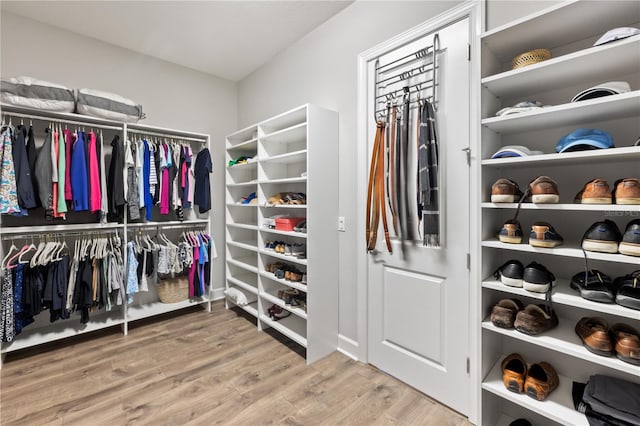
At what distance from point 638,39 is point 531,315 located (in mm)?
1090

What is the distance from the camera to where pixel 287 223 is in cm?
244

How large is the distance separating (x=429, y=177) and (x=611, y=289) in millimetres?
900

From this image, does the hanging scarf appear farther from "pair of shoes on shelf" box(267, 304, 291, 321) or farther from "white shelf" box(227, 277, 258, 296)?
"white shelf" box(227, 277, 258, 296)

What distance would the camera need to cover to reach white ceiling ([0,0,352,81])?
2.29m

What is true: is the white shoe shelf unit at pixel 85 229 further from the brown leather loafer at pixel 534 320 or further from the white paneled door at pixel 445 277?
the brown leather loafer at pixel 534 320

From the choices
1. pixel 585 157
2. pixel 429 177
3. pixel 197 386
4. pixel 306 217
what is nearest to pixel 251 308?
pixel 197 386

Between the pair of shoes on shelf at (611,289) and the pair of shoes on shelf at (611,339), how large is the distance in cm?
13

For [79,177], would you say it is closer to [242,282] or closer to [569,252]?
[242,282]

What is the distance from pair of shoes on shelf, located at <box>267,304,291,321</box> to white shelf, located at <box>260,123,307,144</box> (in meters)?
1.61

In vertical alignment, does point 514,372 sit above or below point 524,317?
below

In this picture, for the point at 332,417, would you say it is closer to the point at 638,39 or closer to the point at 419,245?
the point at 419,245

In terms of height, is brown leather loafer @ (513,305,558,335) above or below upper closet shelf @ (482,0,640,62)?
below

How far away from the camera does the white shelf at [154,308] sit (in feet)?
8.98

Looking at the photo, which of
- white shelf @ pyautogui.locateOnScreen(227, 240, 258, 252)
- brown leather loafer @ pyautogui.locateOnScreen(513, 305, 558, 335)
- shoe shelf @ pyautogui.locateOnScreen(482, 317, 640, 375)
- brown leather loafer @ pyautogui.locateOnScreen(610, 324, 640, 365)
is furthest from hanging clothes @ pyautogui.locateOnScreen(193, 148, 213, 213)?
brown leather loafer @ pyautogui.locateOnScreen(610, 324, 640, 365)
